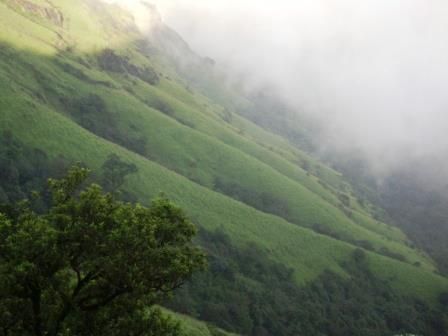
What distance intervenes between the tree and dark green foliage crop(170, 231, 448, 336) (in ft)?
317

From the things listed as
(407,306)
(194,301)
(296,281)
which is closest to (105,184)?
(194,301)

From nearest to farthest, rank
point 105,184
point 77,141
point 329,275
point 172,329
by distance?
point 172,329 < point 105,184 < point 77,141 < point 329,275

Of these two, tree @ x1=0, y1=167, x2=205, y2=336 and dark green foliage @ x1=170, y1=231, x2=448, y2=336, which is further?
dark green foliage @ x1=170, y1=231, x2=448, y2=336

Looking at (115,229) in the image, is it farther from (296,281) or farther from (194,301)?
(296,281)

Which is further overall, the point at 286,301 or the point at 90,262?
the point at 286,301

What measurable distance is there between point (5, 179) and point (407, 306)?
15474 cm

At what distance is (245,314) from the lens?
142 meters

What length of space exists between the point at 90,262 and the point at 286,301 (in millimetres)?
143483

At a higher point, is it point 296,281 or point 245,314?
point 296,281

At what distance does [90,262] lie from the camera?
82.4 ft

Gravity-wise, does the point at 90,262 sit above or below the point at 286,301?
below

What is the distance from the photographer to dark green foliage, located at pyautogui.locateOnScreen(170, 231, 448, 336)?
142m

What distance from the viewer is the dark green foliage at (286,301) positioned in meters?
142

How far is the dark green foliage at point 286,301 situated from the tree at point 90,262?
9653cm
